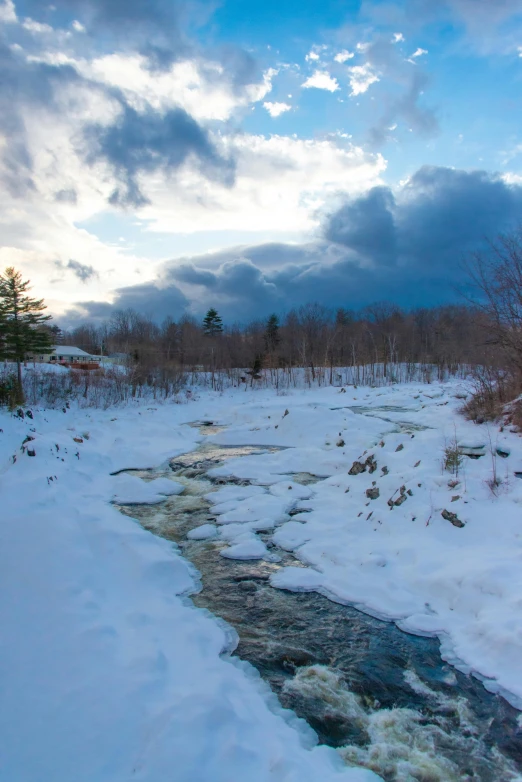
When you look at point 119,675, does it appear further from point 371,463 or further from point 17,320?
point 17,320

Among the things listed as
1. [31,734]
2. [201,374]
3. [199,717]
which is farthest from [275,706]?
[201,374]

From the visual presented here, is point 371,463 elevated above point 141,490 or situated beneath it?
elevated above

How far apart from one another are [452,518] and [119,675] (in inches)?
215

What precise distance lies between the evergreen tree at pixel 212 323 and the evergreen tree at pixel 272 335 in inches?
372

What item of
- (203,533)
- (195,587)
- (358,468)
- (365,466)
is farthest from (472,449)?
(195,587)

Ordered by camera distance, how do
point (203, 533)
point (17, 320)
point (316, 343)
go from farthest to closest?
point (316, 343), point (17, 320), point (203, 533)

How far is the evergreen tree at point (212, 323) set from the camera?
224ft

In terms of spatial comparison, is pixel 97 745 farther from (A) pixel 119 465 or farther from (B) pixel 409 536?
(A) pixel 119 465

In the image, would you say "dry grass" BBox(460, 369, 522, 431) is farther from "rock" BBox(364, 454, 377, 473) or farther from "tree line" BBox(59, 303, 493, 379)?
"tree line" BBox(59, 303, 493, 379)

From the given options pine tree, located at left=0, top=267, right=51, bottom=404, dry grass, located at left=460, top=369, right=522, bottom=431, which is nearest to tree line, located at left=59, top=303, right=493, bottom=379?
pine tree, located at left=0, top=267, right=51, bottom=404

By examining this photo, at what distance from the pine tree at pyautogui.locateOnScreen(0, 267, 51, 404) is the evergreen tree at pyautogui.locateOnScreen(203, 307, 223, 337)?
3897cm

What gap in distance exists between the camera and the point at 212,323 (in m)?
69.1

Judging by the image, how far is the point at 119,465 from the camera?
13250 millimetres

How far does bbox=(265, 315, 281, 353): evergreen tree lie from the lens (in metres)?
58.1
